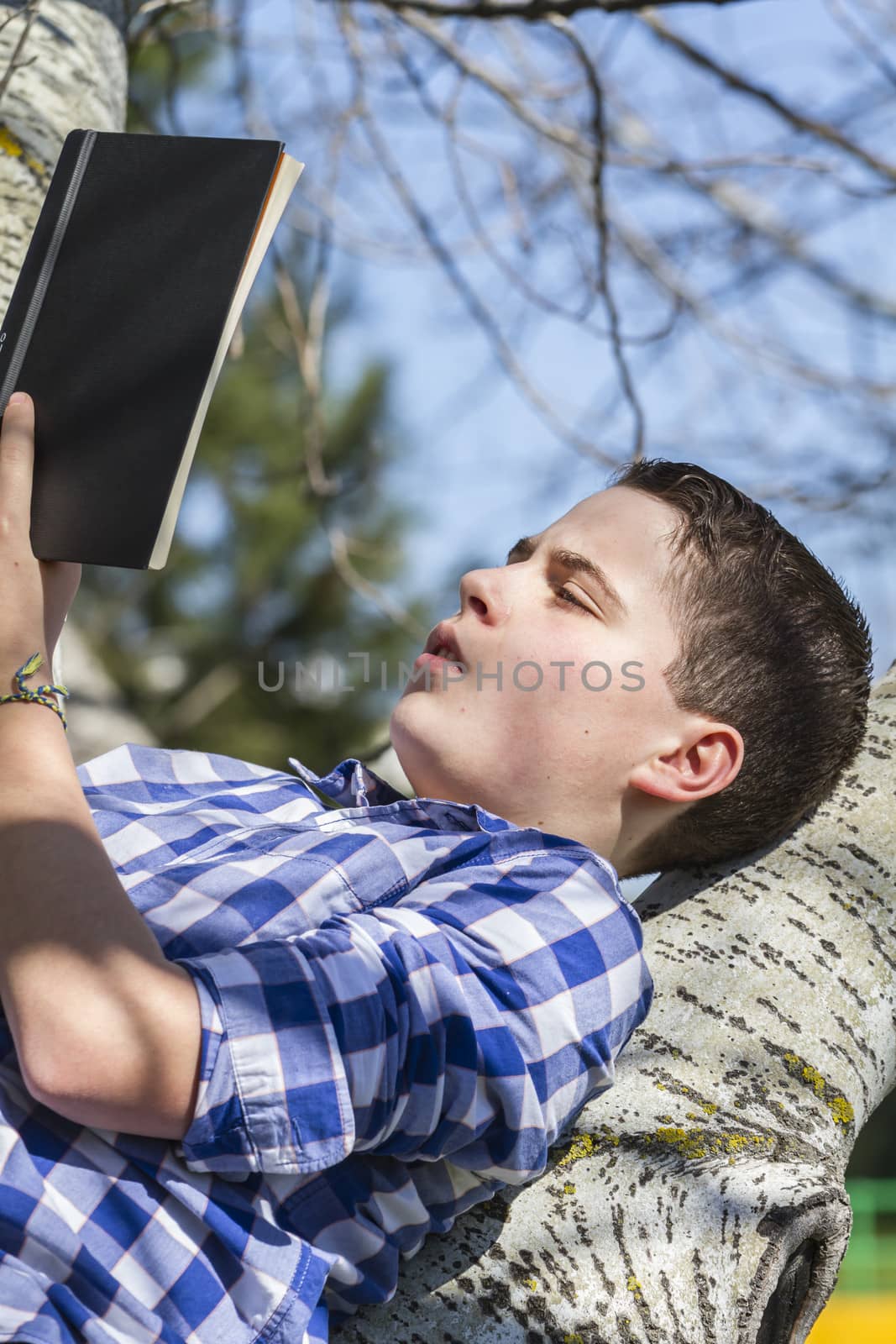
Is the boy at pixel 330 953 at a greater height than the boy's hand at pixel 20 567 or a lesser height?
lesser

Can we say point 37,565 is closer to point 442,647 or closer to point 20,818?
point 20,818

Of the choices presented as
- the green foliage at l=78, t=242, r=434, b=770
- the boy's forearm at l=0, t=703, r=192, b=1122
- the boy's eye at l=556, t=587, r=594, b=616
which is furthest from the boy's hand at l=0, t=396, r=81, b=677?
the green foliage at l=78, t=242, r=434, b=770

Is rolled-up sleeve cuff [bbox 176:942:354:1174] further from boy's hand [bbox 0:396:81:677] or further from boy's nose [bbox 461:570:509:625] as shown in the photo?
boy's nose [bbox 461:570:509:625]

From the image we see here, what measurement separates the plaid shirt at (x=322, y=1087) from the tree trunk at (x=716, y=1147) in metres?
0.08

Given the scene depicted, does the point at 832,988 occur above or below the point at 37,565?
below

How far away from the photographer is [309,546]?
9.45 metres

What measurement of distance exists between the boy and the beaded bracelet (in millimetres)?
10

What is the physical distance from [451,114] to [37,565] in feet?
7.95

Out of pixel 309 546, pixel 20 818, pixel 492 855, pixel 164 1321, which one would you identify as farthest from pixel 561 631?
pixel 309 546

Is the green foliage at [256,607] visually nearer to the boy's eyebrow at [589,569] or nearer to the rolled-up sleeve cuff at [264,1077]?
the boy's eyebrow at [589,569]

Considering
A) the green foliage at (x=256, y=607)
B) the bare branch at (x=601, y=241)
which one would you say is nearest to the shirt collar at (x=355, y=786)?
the bare branch at (x=601, y=241)

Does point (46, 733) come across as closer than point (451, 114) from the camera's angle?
Yes

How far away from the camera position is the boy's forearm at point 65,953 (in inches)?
32.3

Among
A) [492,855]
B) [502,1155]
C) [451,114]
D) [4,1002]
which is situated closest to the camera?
[4,1002]
